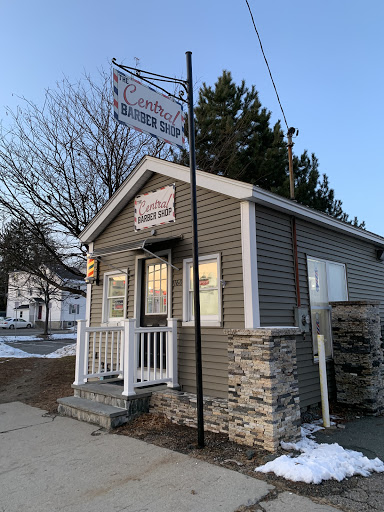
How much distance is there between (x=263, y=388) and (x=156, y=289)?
331 centimetres

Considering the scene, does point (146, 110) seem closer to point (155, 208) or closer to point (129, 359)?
point (155, 208)

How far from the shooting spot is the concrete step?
191 inches

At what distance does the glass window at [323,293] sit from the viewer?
251 inches

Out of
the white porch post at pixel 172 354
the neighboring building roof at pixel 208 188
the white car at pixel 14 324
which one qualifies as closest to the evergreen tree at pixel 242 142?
the neighboring building roof at pixel 208 188

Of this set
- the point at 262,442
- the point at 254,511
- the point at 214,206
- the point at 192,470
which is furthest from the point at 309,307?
the point at 254,511

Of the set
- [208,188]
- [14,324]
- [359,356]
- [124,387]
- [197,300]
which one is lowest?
[124,387]

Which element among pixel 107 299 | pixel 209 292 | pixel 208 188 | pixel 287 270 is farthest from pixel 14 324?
pixel 287 270

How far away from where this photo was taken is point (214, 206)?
575cm

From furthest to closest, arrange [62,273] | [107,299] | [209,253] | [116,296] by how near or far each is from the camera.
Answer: [62,273] → [107,299] → [116,296] → [209,253]

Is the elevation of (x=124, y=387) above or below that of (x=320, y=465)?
above

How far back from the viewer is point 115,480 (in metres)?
3.28

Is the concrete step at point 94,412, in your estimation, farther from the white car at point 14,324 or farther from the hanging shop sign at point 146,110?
the white car at point 14,324

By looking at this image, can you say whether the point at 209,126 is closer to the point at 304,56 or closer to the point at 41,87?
the point at 304,56

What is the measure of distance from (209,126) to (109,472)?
11.1m
